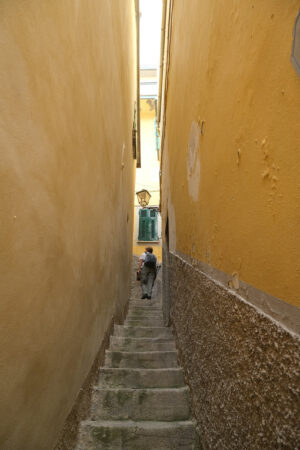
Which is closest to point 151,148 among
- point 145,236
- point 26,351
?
point 145,236

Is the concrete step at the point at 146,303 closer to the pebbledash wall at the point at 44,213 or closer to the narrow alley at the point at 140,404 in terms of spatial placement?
the narrow alley at the point at 140,404

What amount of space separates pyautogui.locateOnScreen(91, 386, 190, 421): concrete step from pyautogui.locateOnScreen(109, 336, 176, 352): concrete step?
2.72ft

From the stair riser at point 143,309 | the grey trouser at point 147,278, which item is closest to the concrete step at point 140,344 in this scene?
the stair riser at point 143,309

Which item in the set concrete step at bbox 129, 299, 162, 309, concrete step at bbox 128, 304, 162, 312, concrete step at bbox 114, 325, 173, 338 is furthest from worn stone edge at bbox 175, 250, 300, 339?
concrete step at bbox 129, 299, 162, 309

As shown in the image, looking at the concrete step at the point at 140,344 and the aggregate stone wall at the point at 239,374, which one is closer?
the aggregate stone wall at the point at 239,374

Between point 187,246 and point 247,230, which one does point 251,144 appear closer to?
point 247,230

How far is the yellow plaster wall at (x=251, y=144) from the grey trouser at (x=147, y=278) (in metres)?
5.38

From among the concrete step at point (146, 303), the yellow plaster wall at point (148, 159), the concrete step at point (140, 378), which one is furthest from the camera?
the yellow plaster wall at point (148, 159)

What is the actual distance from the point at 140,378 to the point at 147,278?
4.88 metres

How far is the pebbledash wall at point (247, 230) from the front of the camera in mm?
864

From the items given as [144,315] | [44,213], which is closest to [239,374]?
[44,213]

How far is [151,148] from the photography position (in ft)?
48.6

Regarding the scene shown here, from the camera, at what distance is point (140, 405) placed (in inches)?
91.6

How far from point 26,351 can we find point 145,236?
1211 centimetres
